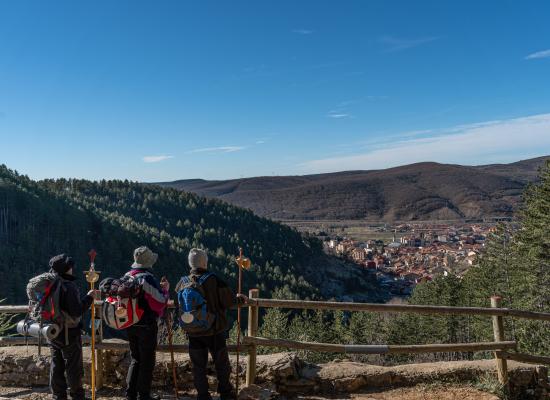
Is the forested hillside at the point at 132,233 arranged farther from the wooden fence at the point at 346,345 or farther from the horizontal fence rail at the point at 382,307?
the horizontal fence rail at the point at 382,307

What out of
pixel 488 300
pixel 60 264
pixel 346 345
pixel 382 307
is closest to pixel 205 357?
pixel 60 264

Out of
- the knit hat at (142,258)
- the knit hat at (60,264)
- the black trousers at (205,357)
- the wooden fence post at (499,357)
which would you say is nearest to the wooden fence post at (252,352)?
the black trousers at (205,357)

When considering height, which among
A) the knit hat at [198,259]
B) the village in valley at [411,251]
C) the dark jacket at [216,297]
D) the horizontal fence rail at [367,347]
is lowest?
the village in valley at [411,251]

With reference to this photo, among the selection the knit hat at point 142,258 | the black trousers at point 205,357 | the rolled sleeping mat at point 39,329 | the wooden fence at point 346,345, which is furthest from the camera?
the wooden fence at point 346,345

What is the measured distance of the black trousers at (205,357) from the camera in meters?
5.31

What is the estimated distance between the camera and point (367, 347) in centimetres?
636

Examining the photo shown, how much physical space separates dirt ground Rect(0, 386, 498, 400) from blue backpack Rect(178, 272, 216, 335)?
4.94ft

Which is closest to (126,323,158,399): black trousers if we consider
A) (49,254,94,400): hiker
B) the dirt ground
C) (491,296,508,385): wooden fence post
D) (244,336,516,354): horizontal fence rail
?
(49,254,94,400): hiker

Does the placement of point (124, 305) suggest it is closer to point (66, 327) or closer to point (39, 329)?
point (66, 327)

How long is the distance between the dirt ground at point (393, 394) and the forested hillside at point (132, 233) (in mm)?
47116

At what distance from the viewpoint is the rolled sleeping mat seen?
4941 mm

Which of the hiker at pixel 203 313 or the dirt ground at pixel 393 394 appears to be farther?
the dirt ground at pixel 393 394

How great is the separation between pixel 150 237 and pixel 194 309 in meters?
85.4

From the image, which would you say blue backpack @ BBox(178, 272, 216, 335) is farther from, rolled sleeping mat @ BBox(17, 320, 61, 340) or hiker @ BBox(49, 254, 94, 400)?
rolled sleeping mat @ BBox(17, 320, 61, 340)
